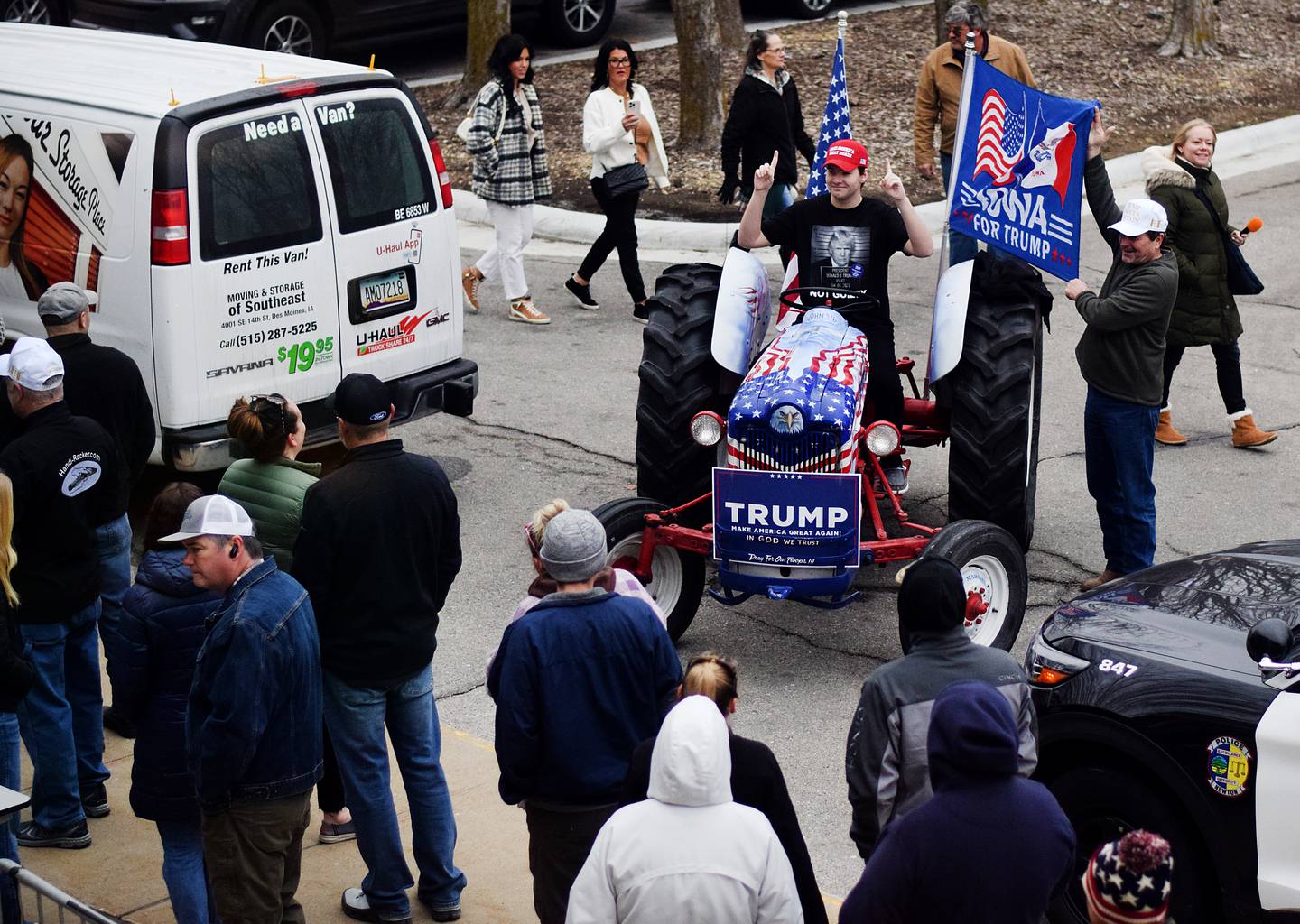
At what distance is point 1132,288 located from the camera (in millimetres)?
7668

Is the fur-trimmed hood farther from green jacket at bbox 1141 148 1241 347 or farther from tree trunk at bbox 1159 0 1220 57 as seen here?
tree trunk at bbox 1159 0 1220 57

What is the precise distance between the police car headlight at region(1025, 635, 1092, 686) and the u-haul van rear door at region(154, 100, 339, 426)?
4463 mm

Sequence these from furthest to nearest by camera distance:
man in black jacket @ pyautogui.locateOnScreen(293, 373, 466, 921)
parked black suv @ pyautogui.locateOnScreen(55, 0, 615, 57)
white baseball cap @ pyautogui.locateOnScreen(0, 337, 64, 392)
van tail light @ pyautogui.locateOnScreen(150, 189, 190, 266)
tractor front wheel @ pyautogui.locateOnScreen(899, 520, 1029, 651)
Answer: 1. parked black suv @ pyautogui.locateOnScreen(55, 0, 615, 57)
2. van tail light @ pyautogui.locateOnScreen(150, 189, 190, 266)
3. tractor front wheel @ pyautogui.locateOnScreen(899, 520, 1029, 651)
4. white baseball cap @ pyautogui.locateOnScreen(0, 337, 64, 392)
5. man in black jacket @ pyautogui.locateOnScreen(293, 373, 466, 921)

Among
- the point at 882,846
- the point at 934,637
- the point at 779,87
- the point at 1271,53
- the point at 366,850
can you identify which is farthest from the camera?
the point at 1271,53

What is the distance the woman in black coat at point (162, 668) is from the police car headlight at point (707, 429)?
282cm

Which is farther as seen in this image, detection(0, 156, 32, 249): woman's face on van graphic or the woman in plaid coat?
the woman in plaid coat

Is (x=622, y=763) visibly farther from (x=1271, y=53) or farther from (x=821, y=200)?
(x=1271, y=53)

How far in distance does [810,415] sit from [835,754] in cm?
139

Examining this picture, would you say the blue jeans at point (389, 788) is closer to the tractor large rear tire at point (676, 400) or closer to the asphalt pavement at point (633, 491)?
the asphalt pavement at point (633, 491)

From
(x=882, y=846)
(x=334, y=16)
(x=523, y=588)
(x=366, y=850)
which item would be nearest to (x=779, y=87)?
(x=523, y=588)

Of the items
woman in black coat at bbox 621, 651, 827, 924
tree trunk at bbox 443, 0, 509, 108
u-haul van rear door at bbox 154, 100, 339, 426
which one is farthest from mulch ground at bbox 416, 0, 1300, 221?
woman in black coat at bbox 621, 651, 827, 924

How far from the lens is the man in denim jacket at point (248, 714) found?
15.5 ft

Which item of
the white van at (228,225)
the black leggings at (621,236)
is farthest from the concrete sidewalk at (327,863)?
the black leggings at (621,236)

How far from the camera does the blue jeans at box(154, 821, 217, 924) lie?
518 cm
